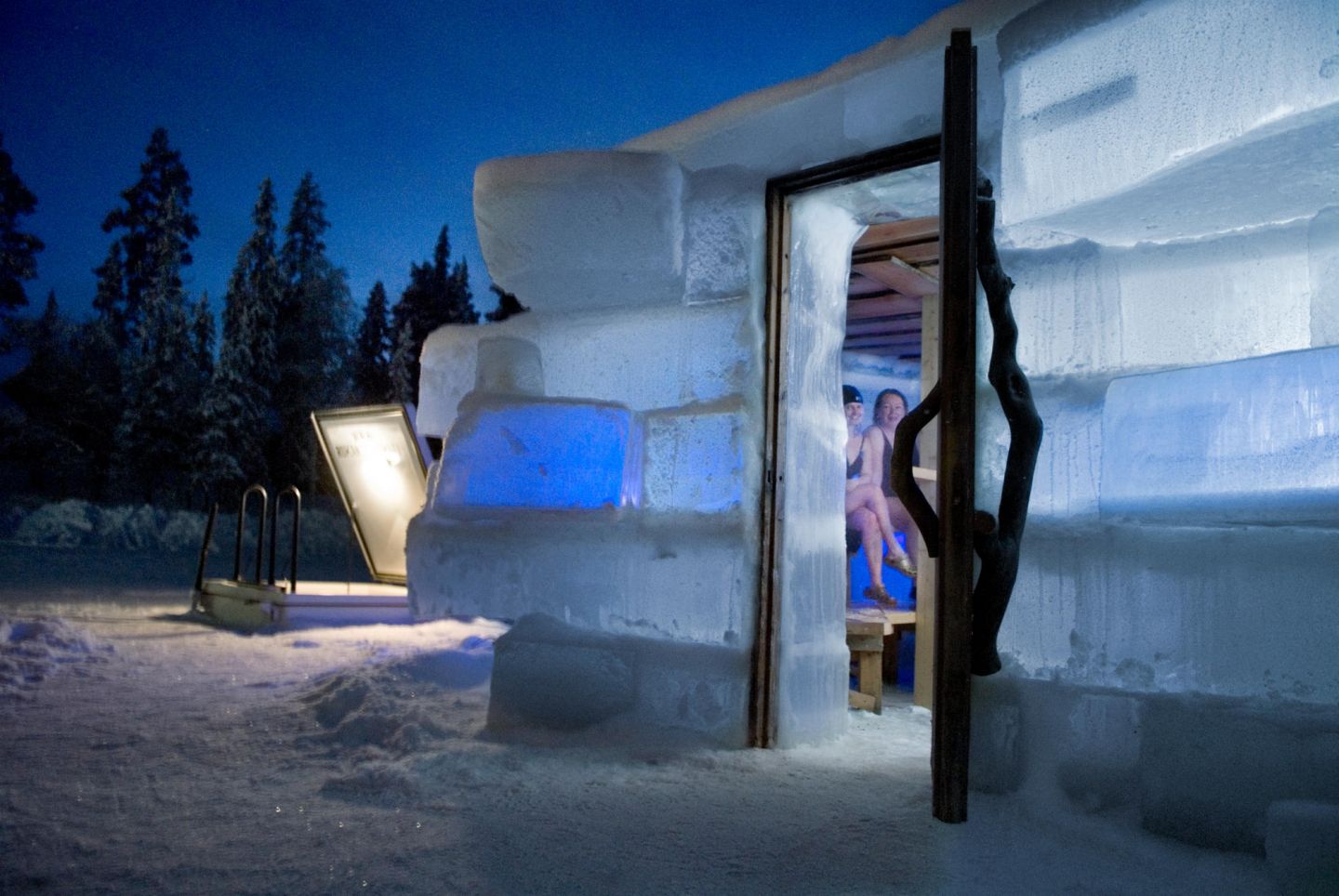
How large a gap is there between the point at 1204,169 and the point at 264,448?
1000 inches

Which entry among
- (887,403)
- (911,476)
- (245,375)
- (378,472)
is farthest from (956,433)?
(245,375)

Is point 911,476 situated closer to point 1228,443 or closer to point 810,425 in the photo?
point 1228,443

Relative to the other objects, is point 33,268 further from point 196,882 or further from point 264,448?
point 196,882

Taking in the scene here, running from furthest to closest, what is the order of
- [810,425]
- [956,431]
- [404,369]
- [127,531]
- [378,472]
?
[404,369], [127,531], [378,472], [810,425], [956,431]

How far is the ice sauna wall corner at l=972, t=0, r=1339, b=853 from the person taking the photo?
1.92m

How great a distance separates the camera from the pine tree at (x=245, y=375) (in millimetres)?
21969

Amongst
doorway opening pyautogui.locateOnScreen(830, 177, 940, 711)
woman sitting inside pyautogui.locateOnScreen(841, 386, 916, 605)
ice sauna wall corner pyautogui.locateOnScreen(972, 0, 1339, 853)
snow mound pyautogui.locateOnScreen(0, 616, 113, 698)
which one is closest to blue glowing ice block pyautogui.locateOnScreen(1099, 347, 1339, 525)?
ice sauna wall corner pyautogui.locateOnScreen(972, 0, 1339, 853)

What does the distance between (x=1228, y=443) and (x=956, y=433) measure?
0.62 m

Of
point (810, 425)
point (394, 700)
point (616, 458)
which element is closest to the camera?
point (616, 458)

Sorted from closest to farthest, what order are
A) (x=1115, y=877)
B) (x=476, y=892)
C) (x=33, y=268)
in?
(x=476, y=892) → (x=1115, y=877) → (x=33, y=268)

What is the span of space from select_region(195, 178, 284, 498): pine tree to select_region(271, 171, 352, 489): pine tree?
0.44 m

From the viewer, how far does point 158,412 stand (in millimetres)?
22609

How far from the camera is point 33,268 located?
89.6 feet

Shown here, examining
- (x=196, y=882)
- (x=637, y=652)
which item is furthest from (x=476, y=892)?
(x=637, y=652)
